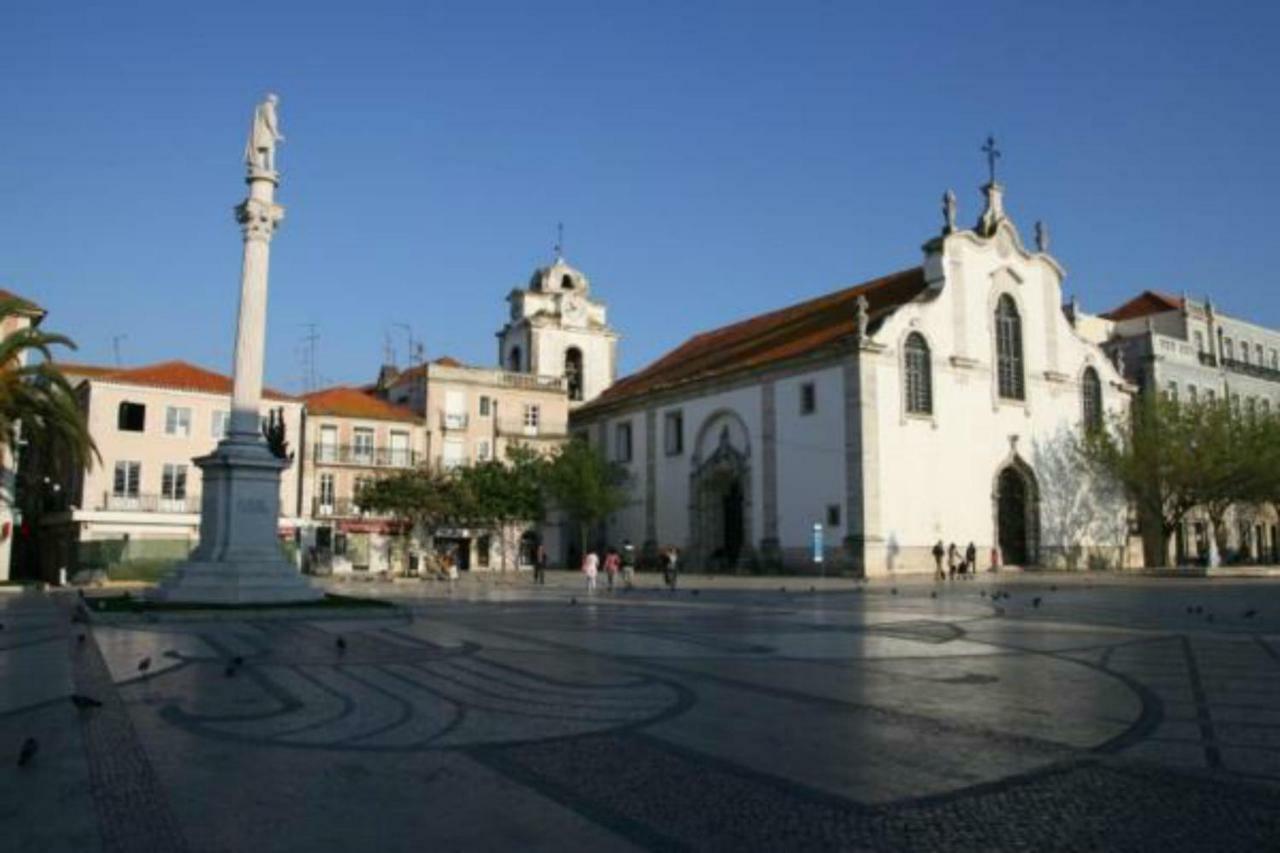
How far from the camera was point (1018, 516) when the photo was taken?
166 ft

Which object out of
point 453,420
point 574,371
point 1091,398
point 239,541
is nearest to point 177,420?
point 453,420

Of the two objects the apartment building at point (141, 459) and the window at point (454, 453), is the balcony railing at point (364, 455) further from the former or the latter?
the apartment building at point (141, 459)

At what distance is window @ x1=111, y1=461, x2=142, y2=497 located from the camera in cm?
4850

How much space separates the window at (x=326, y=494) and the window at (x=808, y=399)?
2521cm

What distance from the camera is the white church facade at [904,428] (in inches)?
1761

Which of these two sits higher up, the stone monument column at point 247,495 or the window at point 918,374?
the window at point 918,374

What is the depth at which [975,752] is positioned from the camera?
24.7ft

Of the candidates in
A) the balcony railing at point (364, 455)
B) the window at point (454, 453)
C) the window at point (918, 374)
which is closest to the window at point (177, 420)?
the balcony railing at point (364, 455)

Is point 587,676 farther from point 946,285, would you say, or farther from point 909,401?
point 946,285

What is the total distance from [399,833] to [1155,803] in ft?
13.8

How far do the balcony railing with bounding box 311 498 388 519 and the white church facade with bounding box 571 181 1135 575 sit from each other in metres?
14.6

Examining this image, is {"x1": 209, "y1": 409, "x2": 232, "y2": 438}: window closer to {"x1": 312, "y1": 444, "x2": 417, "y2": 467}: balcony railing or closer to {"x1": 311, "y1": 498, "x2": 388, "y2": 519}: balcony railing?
{"x1": 312, "y1": 444, "x2": 417, "y2": 467}: balcony railing

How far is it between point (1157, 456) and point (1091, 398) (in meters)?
5.16

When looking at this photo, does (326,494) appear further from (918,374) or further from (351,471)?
(918,374)
